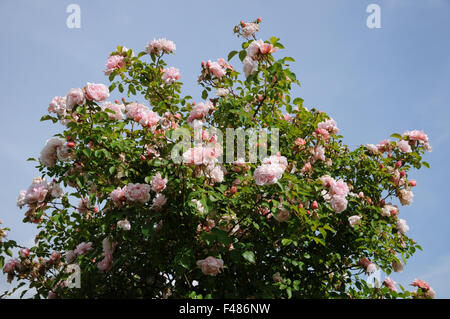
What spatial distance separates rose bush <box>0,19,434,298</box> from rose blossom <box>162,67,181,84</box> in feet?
0.04

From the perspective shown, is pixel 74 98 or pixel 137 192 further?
pixel 74 98

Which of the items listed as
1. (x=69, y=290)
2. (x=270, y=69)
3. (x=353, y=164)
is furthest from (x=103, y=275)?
(x=353, y=164)

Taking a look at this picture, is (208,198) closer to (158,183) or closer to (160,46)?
(158,183)

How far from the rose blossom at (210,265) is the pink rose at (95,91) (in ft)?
5.06

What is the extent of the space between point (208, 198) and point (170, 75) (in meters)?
1.63

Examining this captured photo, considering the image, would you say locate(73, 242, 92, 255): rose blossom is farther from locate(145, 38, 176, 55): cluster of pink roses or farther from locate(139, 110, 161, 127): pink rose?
locate(145, 38, 176, 55): cluster of pink roses

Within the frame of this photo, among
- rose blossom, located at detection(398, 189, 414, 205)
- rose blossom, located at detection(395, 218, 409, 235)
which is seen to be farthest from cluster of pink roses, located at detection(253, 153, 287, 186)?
rose blossom, located at detection(398, 189, 414, 205)

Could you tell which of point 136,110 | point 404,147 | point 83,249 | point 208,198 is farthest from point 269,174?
point 404,147

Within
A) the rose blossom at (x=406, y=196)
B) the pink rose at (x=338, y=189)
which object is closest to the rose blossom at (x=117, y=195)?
the pink rose at (x=338, y=189)

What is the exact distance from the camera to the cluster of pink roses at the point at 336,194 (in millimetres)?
3121

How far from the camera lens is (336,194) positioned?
3.14 meters

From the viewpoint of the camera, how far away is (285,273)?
358 centimetres
